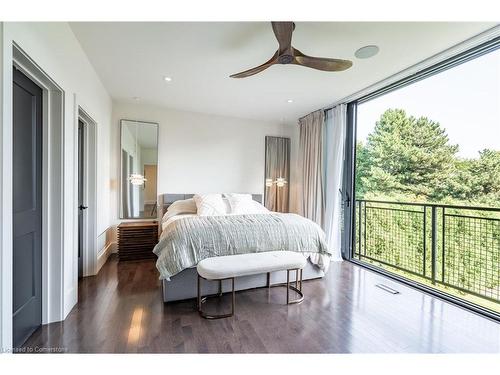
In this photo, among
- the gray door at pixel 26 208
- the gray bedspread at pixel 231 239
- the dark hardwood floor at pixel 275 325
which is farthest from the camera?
the gray bedspread at pixel 231 239

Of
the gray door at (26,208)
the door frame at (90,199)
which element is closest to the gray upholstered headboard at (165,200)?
the door frame at (90,199)

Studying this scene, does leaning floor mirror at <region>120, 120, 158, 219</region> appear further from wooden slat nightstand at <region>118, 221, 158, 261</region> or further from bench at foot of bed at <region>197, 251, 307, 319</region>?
bench at foot of bed at <region>197, 251, 307, 319</region>

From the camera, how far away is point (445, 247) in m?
2.89

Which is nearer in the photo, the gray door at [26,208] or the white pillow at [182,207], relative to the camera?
the gray door at [26,208]

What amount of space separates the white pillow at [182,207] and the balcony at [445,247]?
2758 mm

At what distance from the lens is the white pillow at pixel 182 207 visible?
3.51 m

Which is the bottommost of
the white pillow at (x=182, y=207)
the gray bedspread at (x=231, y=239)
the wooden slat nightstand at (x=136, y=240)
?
the wooden slat nightstand at (x=136, y=240)

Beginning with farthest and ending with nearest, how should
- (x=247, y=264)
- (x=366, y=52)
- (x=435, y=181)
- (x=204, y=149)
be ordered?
(x=435, y=181), (x=204, y=149), (x=366, y=52), (x=247, y=264)

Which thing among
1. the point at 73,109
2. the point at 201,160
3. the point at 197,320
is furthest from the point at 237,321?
the point at 201,160

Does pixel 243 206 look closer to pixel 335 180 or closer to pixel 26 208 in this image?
pixel 335 180

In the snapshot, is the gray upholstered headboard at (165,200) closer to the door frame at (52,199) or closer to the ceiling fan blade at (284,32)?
the door frame at (52,199)

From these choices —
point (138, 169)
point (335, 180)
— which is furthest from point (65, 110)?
point (335, 180)

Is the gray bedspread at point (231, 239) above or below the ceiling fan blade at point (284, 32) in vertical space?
below

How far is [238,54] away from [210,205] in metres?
2.09
